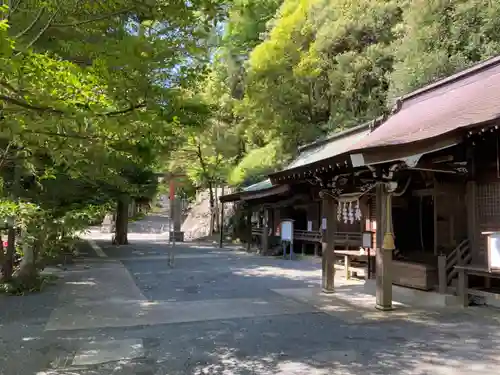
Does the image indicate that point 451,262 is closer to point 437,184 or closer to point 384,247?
point 437,184

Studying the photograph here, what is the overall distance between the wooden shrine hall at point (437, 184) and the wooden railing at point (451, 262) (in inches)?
0.7

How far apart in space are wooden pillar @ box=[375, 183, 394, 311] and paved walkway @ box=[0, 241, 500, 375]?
0.35 metres

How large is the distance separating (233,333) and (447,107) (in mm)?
5762

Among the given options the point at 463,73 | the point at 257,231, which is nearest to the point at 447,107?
the point at 463,73

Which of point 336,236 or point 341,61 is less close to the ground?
point 341,61

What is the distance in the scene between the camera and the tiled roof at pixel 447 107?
252 inches

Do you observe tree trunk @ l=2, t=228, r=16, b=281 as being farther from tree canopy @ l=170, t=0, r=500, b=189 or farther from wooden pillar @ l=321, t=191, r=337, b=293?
tree canopy @ l=170, t=0, r=500, b=189

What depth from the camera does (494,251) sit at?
6.39 meters

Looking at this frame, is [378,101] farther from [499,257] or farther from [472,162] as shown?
[499,257]

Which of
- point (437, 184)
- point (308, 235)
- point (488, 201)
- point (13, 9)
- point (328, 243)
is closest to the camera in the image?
point (13, 9)

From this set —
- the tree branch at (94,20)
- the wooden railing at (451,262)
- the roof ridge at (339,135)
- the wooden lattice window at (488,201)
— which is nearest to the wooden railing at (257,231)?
the roof ridge at (339,135)

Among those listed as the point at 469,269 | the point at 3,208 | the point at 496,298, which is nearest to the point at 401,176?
the point at 469,269

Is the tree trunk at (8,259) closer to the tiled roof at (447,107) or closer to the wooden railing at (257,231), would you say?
the tiled roof at (447,107)

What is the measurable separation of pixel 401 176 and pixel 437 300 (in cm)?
238
